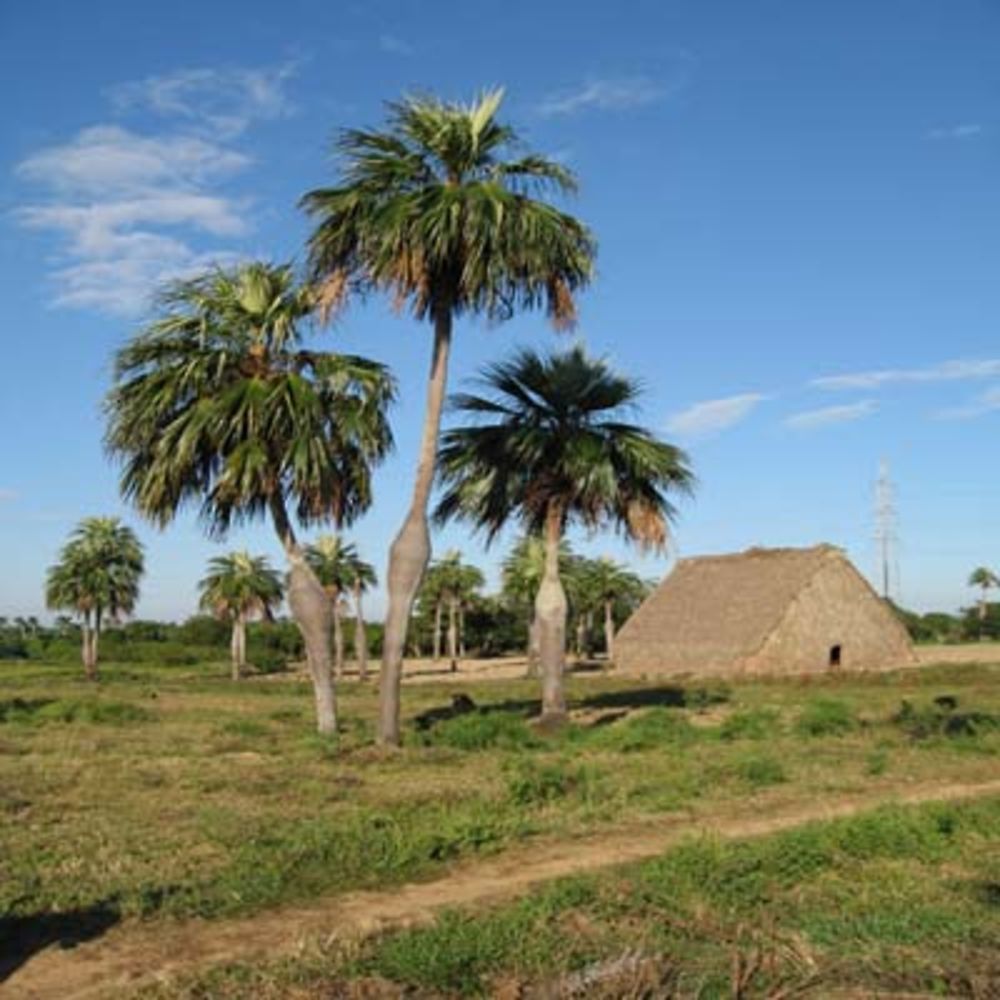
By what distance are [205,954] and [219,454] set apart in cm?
1283

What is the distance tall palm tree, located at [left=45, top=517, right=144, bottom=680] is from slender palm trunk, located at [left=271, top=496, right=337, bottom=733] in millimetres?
43602

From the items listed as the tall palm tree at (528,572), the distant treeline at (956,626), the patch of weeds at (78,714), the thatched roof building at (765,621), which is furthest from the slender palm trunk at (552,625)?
the distant treeline at (956,626)

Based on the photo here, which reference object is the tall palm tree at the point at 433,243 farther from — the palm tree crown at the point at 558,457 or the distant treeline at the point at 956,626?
the distant treeline at the point at 956,626

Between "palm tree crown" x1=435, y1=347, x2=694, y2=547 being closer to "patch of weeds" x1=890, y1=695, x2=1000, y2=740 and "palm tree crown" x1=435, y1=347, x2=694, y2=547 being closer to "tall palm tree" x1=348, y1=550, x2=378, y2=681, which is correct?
"patch of weeds" x1=890, y1=695, x2=1000, y2=740

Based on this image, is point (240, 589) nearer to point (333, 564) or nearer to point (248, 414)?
point (333, 564)

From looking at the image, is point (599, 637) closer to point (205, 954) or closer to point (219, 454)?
point (219, 454)

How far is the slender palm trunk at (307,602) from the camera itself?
19.2m

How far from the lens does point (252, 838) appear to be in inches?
389

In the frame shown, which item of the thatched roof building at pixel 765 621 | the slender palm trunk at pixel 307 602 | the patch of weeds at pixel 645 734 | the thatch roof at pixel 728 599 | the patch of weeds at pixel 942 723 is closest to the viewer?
the patch of weeds at pixel 645 734

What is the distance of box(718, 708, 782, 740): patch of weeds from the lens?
19578 millimetres

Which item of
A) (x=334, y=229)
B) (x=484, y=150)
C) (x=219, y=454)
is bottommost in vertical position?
(x=219, y=454)

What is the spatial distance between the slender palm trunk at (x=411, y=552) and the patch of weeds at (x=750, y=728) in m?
5.63

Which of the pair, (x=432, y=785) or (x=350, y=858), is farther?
(x=432, y=785)

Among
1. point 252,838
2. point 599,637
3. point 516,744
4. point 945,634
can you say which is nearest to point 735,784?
point 516,744
